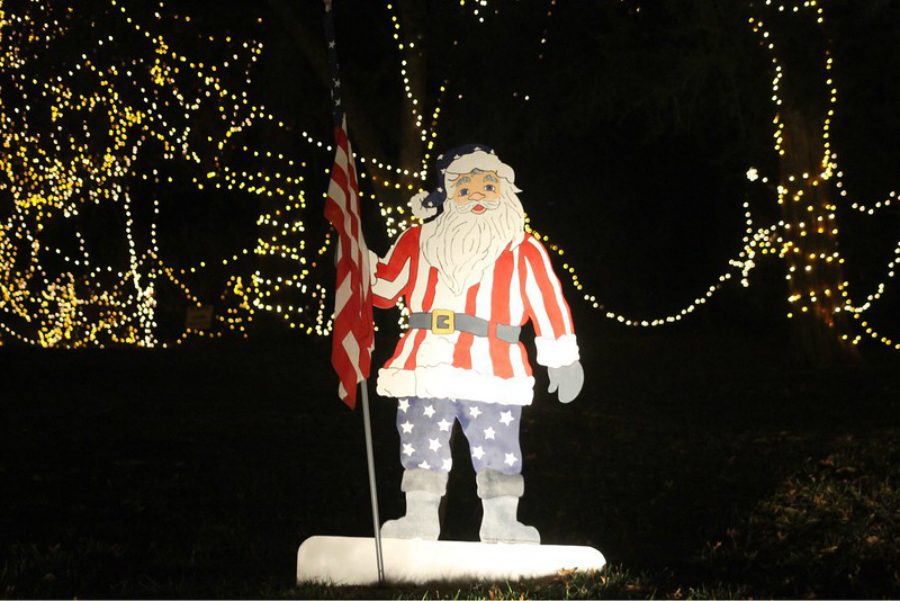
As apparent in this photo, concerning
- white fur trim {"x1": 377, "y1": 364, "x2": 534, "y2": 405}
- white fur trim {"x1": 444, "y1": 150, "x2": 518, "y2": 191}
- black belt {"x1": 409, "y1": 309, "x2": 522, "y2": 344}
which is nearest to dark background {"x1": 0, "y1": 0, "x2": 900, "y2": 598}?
white fur trim {"x1": 377, "y1": 364, "x2": 534, "y2": 405}

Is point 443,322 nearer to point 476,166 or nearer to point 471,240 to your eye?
point 471,240

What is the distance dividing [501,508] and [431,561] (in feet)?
1.33

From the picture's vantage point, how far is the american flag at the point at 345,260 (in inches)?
219

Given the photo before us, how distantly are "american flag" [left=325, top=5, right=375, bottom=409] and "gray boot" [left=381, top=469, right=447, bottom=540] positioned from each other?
54 cm

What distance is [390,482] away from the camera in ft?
29.7

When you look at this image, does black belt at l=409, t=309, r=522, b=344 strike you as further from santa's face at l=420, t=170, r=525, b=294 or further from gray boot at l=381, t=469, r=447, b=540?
gray boot at l=381, t=469, r=447, b=540

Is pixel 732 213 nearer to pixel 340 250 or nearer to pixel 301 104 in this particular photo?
pixel 301 104

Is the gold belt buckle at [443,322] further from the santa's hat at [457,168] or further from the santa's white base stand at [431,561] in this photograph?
the santa's white base stand at [431,561]

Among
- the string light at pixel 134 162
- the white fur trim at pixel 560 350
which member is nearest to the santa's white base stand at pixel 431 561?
the white fur trim at pixel 560 350

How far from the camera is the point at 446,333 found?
571 centimetres

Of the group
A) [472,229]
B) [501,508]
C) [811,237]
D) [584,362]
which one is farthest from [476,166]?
[584,362]

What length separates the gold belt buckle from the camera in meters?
5.71

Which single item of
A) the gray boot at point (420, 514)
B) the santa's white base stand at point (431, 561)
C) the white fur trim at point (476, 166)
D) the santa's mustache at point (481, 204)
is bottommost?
the santa's white base stand at point (431, 561)

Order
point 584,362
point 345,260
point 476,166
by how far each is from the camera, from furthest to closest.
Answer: point 584,362, point 476,166, point 345,260
